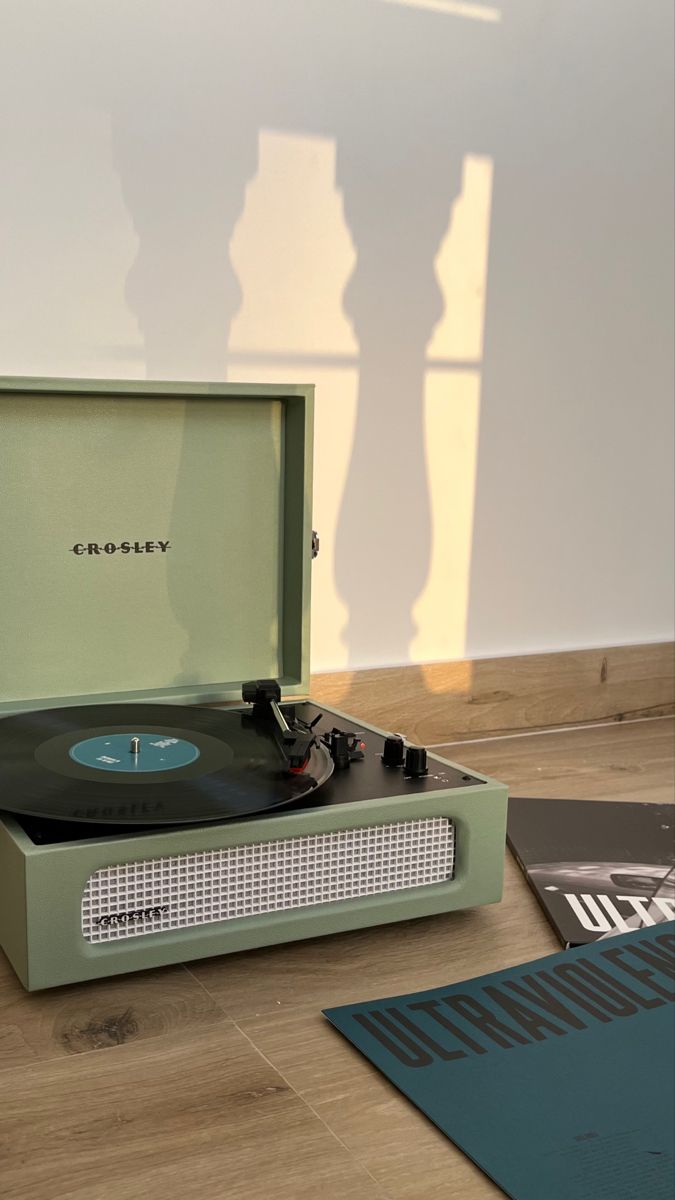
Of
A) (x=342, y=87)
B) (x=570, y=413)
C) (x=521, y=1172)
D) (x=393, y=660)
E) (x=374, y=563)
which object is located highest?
(x=342, y=87)

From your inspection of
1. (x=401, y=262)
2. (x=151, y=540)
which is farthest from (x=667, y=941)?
(x=401, y=262)

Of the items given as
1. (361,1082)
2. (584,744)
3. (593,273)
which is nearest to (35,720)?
(361,1082)

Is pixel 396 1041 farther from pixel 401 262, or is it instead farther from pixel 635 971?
pixel 401 262

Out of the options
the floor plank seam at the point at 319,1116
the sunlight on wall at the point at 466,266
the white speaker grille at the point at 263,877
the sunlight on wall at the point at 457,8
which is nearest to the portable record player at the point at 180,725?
the white speaker grille at the point at 263,877

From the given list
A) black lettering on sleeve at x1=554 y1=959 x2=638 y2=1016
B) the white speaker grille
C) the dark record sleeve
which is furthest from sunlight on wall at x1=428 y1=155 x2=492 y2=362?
black lettering on sleeve at x1=554 y1=959 x2=638 y2=1016

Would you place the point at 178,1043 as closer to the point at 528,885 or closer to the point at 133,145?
the point at 528,885

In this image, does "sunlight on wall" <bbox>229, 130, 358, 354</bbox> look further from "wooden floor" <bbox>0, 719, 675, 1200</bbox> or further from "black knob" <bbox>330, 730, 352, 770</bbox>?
"wooden floor" <bbox>0, 719, 675, 1200</bbox>

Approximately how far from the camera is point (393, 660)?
171cm

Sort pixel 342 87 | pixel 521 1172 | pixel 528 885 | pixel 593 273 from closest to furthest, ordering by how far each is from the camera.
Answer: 1. pixel 521 1172
2. pixel 528 885
3. pixel 342 87
4. pixel 593 273

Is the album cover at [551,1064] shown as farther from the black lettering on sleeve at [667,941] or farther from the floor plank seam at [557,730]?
the floor plank seam at [557,730]

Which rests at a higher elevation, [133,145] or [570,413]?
[133,145]

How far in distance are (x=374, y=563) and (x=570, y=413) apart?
39 centimetres

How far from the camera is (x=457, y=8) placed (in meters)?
1.61

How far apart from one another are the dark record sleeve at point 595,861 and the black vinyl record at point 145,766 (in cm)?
26
